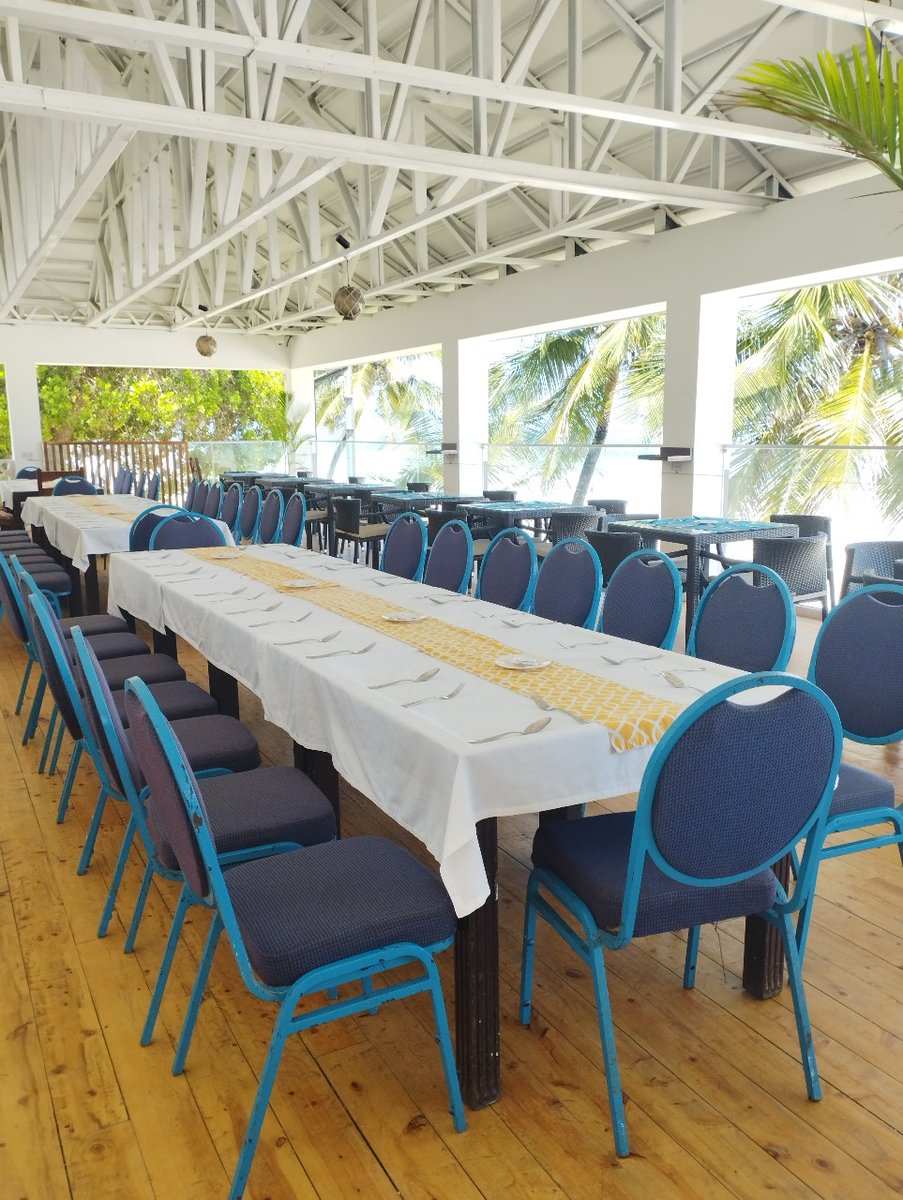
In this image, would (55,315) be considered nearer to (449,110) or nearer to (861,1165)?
(449,110)

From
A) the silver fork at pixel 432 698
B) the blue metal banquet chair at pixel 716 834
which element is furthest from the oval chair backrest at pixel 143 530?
the blue metal banquet chair at pixel 716 834

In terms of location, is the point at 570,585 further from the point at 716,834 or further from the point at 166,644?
the point at 716,834

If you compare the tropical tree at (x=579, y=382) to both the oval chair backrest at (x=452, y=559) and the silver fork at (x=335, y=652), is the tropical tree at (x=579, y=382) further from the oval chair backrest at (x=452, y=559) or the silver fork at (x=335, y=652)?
the silver fork at (x=335, y=652)

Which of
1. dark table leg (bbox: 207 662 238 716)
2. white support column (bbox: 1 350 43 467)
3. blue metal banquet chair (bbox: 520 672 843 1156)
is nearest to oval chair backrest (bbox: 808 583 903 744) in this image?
blue metal banquet chair (bbox: 520 672 843 1156)

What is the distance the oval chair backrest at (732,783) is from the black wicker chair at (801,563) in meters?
4.19

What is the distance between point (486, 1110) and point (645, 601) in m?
1.95

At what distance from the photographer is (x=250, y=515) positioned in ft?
25.2

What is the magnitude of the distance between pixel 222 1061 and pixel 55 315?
1499 centimetres

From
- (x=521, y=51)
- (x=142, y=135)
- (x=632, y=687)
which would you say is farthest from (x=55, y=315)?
(x=632, y=687)

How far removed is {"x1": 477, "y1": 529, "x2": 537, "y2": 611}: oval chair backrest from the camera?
14.0 ft

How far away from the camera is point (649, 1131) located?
1.93 meters

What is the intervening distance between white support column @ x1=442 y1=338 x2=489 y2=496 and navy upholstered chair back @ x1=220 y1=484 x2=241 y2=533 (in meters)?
4.50

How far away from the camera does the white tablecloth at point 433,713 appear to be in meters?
1.87

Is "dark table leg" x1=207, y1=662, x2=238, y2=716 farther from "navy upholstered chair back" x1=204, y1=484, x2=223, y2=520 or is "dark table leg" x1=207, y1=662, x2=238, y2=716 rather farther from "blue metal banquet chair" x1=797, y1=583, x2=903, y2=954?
"navy upholstered chair back" x1=204, y1=484, x2=223, y2=520
